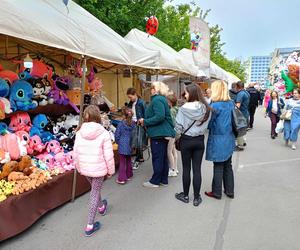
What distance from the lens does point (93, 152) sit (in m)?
3.17

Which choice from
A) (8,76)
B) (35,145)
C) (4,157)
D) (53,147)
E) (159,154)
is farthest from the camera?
(159,154)

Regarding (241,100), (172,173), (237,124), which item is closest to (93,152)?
(237,124)

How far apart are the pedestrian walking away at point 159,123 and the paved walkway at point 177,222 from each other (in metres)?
0.57

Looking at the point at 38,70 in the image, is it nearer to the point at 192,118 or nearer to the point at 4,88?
the point at 4,88

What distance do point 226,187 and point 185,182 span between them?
2.36 ft

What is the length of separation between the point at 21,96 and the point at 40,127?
644mm

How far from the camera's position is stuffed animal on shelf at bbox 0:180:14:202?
3.09m

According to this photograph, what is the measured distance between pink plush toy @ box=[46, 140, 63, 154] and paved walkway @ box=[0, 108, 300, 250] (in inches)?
31.6

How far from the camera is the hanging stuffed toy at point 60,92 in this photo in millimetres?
4568

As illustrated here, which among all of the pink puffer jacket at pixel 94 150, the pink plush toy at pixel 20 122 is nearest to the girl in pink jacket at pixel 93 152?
the pink puffer jacket at pixel 94 150

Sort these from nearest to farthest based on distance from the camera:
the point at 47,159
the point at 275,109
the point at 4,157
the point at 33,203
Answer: the point at 33,203 → the point at 4,157 → the point at 47,159 → the point at 275,109

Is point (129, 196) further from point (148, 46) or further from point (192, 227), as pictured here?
point (148, 46)

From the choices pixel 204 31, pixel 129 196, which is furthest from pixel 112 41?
pixel 204 31

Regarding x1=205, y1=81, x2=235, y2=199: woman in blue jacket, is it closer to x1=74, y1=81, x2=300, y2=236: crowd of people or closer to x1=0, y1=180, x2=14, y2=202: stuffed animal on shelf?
x1=74, y1=81, x2=300, y2=236: crowd of people
